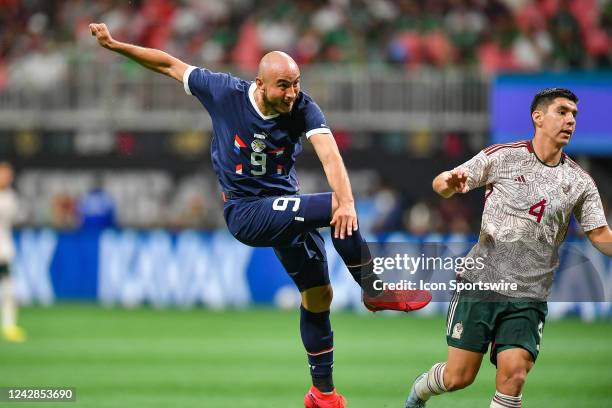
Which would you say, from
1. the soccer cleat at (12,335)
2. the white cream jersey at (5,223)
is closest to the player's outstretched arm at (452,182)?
the soccer cleat at (12,335)

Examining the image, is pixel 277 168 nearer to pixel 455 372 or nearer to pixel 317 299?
pixel 317 299

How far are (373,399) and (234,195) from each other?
280 cm

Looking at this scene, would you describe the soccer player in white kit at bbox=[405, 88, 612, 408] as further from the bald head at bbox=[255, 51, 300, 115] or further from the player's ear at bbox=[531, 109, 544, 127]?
the bald head at bbox=[255, 51, 300, 115]

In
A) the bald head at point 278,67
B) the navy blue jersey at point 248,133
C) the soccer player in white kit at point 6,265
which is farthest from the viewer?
the soccer player in white kit at point 6,265

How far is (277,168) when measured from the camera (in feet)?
24.7

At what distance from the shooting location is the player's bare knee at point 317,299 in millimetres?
7973

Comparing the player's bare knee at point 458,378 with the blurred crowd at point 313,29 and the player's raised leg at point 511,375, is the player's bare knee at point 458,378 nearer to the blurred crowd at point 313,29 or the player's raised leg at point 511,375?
the player's raised leg at point 511,375

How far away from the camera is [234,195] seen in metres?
7.53

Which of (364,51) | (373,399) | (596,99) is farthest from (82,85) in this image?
(373,399)

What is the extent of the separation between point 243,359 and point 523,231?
20.6 ft

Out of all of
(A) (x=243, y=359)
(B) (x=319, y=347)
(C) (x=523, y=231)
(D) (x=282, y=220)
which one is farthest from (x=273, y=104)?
(A) (x=243, y=359)

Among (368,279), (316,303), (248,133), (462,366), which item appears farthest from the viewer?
(316,303)

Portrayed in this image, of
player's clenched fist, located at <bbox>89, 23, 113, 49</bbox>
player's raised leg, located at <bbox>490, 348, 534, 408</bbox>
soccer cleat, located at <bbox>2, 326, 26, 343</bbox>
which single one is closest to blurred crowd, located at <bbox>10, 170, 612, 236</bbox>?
soccer cleat, located at <bbox>2, 326, 26, 343</bbox>

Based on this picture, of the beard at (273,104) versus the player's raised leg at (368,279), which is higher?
the beard at (273,104)
